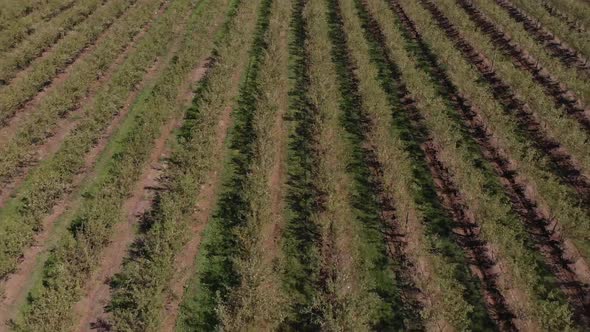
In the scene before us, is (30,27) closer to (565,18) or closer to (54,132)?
(54,132)

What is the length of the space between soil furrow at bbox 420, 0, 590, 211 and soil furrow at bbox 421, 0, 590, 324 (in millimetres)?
1755

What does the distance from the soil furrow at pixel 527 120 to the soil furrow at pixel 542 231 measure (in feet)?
5.76

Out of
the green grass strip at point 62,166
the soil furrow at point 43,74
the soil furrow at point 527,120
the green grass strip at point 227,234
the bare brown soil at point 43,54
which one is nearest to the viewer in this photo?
the green grass strip at point 227,234

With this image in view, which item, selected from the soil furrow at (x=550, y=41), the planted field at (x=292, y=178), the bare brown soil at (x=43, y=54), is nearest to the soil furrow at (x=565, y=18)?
the soil furrow at (x=550, y=41)

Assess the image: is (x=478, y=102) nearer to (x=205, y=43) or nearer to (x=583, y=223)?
(x=583, y=223)

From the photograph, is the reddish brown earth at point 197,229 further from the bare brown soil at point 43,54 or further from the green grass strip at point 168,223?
the bare brown soil at point 43,54

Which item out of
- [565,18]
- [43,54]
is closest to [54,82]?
[43,54]

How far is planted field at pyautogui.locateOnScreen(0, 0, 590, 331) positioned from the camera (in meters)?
13.2

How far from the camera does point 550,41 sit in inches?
1140

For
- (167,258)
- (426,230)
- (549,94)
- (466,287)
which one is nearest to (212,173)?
(167,258)

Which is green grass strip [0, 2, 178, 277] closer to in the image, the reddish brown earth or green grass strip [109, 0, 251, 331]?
green grass strip [109, 0, 251, 331]

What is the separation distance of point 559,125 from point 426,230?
8509mm

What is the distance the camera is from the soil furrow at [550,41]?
26.4 meters

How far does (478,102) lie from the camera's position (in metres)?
21.8
